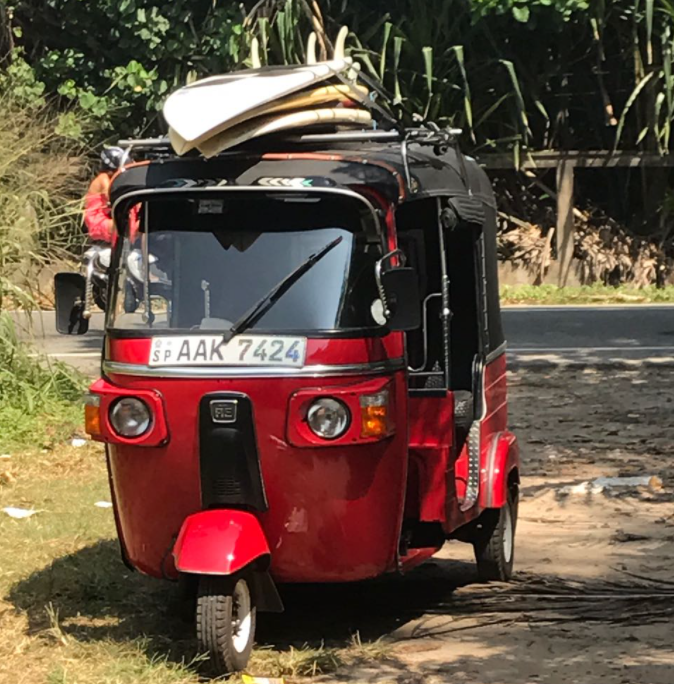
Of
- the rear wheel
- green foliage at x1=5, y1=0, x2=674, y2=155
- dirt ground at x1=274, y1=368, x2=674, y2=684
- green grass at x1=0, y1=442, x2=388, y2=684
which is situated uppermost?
green foliage at x1=5, y1=0, x2=674, y2=155

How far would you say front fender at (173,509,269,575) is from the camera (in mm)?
4684

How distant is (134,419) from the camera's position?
4.98 meters

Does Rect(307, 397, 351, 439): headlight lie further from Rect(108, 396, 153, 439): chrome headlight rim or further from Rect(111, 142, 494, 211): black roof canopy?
Rect(111, 142, 494, 211): black roof canopy

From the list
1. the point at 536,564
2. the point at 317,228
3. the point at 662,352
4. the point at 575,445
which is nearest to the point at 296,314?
the point at 317,228

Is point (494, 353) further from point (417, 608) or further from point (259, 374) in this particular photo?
point (259, 374)

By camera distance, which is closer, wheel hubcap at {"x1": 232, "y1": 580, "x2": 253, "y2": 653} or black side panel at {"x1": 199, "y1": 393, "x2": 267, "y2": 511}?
black side panel at {"x1": 199, "y1": 393, "x2": 267, "y2": 511}

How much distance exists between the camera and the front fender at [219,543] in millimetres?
4684

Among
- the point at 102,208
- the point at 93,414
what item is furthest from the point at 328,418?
the point at 102,208

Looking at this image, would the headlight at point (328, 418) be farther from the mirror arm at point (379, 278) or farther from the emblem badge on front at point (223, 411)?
the mirror arm at point (379, 278)

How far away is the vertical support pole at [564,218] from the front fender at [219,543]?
44.8ft

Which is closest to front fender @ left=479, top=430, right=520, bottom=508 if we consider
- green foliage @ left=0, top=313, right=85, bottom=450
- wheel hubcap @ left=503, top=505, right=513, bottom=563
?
wheel hubcap @ left=503, top=505, right=513, bottom=563

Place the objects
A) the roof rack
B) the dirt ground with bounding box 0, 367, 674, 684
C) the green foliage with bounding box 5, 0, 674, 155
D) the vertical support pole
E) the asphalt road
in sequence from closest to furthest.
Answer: the dirt ground with bounding box 0, 367, 674, 684, the roof rack, the asphalt road, the green foliage with bounding box 5, 0, 674, 155, the vertical support pole

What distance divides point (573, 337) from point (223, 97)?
29.7ft

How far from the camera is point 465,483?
19.6 feet
